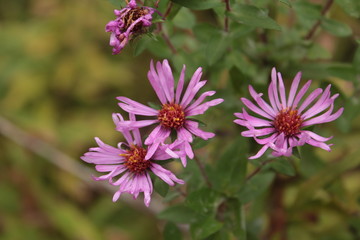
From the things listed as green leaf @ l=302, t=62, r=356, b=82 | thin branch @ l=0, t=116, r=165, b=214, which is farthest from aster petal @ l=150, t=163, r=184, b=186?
thin branch @ l=0, t=116, r=165, b=214

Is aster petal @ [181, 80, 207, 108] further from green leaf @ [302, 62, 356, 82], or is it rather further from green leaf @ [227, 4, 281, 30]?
green leaf @ [302, 62, 356, 82]

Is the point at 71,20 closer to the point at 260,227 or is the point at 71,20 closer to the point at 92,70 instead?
the point at 92,70

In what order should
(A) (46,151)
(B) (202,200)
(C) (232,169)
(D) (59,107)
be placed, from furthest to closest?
(D) (59,107) → (A) (46,151) → (C) (232,169) → (B) (202,200)

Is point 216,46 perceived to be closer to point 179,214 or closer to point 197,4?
point 197,4

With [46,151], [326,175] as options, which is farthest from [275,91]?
[46,151]

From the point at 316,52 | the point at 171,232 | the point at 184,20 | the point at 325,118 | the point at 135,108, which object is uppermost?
the point at 316,52

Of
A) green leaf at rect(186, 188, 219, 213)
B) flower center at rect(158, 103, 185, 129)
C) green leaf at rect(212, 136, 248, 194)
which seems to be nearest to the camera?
flower center at rect(158, 103, 185, 129)

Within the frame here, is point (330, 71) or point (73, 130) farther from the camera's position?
point (73, 130)
